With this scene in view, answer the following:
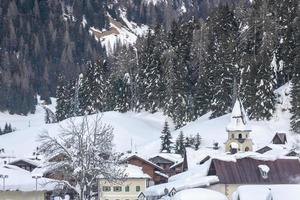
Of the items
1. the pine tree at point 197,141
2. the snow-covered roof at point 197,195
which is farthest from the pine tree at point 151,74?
the snow-covered roof at point 197,195

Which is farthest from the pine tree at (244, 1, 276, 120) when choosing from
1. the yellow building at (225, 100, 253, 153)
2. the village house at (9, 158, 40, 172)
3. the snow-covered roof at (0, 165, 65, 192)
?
the snow-covered roof at (0, 165, 65, 192)

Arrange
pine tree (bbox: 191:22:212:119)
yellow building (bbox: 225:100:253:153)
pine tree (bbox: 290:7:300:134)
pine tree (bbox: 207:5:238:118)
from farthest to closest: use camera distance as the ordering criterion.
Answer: pine tree (bbox: 191:22:212:119) → pine tree (bbox: 207:5:238:118) → pine tree (bbox: 290:7:300:134) → yellow building (bbox: 225:100:253:153)

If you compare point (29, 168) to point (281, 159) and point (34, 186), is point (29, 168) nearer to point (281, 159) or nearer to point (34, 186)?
point (34, 186)

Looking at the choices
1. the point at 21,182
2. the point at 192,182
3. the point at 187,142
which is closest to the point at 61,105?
the point at 187,142

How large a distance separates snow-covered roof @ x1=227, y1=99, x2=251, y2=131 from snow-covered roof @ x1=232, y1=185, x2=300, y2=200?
48.5 m

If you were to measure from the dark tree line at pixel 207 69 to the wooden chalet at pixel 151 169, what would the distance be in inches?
493

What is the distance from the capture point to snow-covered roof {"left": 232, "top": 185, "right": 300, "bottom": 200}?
29656mm

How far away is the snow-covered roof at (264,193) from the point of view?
29656 millimetres

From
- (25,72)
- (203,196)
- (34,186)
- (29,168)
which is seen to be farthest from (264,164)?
(25,72)

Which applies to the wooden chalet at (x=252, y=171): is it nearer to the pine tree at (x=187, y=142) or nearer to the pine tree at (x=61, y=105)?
the pine tree at (x=187, y=142)

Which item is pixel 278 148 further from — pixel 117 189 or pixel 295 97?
pixel 117 189

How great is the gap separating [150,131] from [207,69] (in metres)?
10.2

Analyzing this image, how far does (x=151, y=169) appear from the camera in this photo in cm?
8069

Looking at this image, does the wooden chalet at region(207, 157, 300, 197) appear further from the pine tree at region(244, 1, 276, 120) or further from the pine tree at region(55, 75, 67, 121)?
→ the pine tree at region(55, 75, 67, 121)
